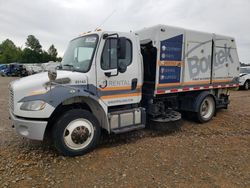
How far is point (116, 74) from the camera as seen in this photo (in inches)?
185

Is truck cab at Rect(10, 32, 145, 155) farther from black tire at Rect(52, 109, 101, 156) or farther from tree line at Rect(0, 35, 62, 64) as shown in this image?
tree line at Rect(0, 35, 62, 64)

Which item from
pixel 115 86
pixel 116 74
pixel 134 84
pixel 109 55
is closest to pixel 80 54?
pixel 109 55

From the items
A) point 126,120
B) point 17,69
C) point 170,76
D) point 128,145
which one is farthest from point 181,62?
point 17,69

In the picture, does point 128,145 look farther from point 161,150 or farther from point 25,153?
point 25,153

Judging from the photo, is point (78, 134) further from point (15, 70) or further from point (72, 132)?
point (15, 70)

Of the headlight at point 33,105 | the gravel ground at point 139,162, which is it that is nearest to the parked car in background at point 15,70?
the gravel ground at point 139,162

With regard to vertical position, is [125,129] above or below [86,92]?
below

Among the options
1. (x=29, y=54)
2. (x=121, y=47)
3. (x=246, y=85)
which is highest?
(x=29, y=54)

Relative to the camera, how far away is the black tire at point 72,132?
13.5ft

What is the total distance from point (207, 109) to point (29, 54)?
63364 mm

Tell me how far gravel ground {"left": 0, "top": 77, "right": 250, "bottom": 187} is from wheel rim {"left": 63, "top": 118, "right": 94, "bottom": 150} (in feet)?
0.85

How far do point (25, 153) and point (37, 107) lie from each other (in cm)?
126

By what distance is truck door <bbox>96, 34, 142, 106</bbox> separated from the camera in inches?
179

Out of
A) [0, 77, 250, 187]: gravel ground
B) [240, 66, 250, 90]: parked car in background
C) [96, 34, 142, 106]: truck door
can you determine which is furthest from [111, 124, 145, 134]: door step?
[240, 66, 250, 90]: parked car in background
